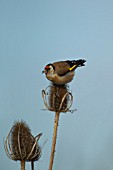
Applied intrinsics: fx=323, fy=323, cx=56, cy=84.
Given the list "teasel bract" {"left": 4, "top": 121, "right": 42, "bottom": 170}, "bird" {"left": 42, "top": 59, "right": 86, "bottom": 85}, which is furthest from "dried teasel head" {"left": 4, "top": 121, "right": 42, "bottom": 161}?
"bird" {"left": 42, "top": 59, "right": 86, "bottom": 85}

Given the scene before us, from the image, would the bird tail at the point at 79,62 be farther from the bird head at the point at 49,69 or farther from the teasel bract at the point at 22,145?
Result: the teasel bract at the point at 22,145

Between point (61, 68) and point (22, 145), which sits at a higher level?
point (61, 68)

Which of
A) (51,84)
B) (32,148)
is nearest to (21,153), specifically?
(32,148)

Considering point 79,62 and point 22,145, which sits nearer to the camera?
point 22,145

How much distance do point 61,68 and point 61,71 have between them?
20 mm

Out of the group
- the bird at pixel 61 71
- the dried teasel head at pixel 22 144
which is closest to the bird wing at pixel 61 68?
the bird at pixel 61 71

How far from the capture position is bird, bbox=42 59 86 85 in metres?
1.78

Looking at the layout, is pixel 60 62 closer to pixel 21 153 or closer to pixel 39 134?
pixel 39 134

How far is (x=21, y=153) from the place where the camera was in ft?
5.28

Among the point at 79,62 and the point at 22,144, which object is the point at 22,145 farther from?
the point at 79,62

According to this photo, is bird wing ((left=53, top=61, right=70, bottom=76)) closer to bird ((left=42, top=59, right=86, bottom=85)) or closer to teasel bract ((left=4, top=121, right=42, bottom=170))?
bird ((left=42, top=59, right=86, bottom=85))

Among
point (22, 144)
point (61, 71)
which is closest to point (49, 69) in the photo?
point (61, 71)

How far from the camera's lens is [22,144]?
1625mm

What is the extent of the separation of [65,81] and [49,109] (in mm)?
179
